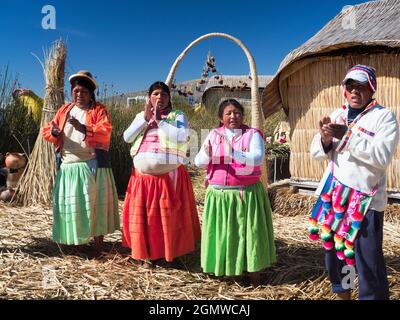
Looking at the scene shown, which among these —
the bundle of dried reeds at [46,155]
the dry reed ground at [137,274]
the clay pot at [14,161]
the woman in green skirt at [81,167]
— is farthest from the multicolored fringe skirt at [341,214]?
the clay pot at [14,161]

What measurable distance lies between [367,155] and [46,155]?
4.56m

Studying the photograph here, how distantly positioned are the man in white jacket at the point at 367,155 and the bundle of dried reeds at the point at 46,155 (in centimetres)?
406

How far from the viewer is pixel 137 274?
340cm

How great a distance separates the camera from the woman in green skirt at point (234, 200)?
2.99 meters

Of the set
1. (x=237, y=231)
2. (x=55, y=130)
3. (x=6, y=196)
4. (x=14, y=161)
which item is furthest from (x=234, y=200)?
(x=14, y=161)

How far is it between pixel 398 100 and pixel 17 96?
5.64 m

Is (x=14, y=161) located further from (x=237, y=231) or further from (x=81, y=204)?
(x=237, y=231)

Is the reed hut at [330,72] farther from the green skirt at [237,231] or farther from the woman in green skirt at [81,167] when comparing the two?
the woman in green skirt at [81,167]

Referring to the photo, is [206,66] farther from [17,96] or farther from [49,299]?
[49,299]

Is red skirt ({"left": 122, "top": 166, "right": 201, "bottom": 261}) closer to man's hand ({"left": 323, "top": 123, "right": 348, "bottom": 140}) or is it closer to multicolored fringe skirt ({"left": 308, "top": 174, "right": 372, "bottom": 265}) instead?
multicolored fringe skirt ({"left": 308, "top": 174, "right": 372, "bottom": 265})

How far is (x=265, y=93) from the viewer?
19.2 ft

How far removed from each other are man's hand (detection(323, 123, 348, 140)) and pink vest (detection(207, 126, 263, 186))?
0.71 metres

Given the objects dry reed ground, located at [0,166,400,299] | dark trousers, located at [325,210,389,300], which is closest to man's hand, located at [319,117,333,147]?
dark trousers, located at [325,210,389,300]
